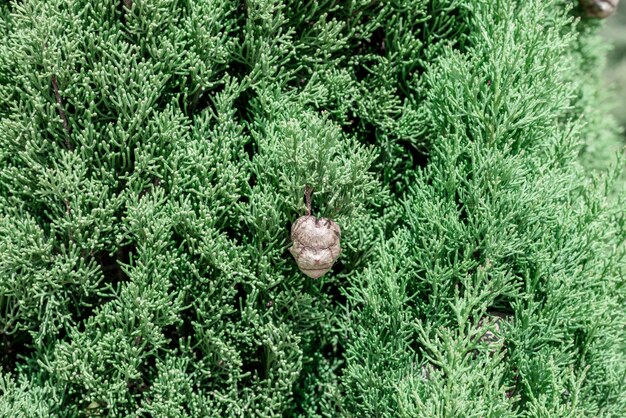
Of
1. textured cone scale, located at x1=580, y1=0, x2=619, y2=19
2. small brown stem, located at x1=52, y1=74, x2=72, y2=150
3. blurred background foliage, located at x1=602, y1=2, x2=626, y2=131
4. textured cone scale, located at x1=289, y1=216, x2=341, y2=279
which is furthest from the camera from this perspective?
blurred background foliage, located at x1=602, y1=2, x2=626, y2=131

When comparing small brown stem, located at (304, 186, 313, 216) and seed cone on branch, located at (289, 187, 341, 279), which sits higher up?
small brown stem, located at (304, 186, 313, 216)

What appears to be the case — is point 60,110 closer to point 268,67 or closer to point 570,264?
point 268,67

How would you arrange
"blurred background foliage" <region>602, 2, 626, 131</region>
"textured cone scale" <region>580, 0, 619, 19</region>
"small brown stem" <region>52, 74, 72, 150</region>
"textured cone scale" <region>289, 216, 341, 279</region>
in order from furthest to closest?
"blurred background foliage" <region>602, 2, 626, 131</region>, "textured cone scale" <region>580, 0, 619, 19</region>, "small brown stem" <region>52, 74, 72, 150</region>, "textured cone scale" <region>289, 216, 341, 279</region>

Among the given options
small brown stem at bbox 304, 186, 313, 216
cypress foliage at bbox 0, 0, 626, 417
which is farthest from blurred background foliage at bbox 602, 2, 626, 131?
small brown stem at bbox 304, 186, 313, 216

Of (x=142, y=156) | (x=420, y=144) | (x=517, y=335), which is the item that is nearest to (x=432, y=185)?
(x=420, y=144)

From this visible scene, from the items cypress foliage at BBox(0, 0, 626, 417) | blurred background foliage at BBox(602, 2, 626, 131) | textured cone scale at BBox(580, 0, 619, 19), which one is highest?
textured cone scale at BBox(580, 0, 619, 19)

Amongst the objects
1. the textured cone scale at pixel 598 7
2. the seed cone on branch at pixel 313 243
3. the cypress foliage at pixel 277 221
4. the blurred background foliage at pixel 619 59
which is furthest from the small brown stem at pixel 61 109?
the blurred background foliage at pixel 619 59

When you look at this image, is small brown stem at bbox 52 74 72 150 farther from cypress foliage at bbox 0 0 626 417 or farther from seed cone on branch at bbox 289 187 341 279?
seed cone on branch at bbox 289 187 341 279

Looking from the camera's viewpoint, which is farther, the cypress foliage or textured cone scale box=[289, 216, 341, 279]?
the cypress foliage
